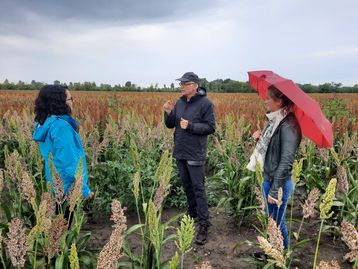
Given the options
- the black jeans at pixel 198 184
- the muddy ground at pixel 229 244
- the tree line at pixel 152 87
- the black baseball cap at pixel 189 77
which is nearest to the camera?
the muddy ground at pixel 229 244

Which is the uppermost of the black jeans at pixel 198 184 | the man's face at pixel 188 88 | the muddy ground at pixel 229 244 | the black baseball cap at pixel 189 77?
the black baseball cap at pixel 189 77

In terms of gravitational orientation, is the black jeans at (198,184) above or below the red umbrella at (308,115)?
below

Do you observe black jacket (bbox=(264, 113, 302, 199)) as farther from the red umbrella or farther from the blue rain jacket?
the blue rain jacket

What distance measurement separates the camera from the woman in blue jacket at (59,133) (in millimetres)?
2906

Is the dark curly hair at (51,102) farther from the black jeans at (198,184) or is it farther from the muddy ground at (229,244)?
the black jeans at (198,184)

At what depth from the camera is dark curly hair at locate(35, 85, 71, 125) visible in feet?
9.80

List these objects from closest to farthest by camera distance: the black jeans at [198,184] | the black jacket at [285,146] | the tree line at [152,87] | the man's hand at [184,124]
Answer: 1. the black jacket at [285,146]
2. the man's hand at [184,124]
3. the black jeans at [198,184]
4. the tree line at [152,87]

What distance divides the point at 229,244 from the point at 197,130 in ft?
4.57

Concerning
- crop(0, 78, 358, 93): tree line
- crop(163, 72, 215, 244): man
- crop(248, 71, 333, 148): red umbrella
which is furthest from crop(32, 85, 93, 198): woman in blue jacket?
crop(0, 78, 358, 93): tree line

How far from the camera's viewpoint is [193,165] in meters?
3.96

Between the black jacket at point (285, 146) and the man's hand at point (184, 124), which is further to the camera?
the man's hand at point (184, 124)

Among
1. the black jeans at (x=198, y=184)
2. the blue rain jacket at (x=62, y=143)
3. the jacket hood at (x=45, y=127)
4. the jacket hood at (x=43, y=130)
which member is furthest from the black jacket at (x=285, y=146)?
the jacket hood at (x=43, y=130)

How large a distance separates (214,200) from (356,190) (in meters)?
1.91

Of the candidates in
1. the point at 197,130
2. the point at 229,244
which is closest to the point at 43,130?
the point at 197,130
